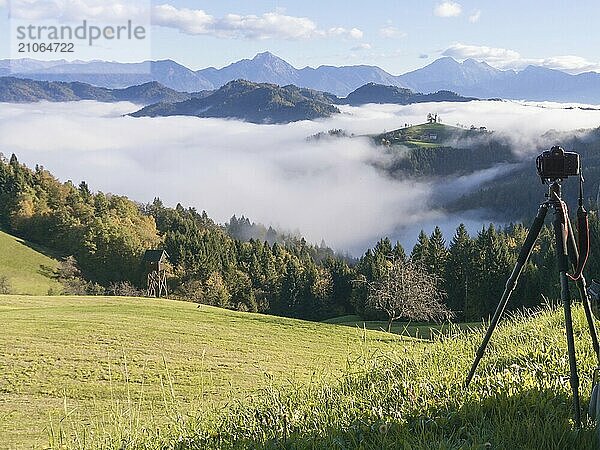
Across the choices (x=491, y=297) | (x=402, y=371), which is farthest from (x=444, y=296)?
(x=402, y=371)

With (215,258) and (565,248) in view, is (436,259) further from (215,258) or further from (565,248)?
(565,248)

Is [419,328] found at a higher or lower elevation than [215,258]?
higher

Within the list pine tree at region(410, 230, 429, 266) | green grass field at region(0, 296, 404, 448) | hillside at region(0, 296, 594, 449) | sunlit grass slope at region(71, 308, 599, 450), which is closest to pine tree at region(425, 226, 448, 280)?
pine tree at region(410, 230, 429, 266)

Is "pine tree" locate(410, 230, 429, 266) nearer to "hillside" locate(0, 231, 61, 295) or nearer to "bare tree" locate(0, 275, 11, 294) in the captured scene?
"hillside" locate(0, 231, 61, 295)

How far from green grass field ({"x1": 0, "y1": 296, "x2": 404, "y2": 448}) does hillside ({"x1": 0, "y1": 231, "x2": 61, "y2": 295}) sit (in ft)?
159

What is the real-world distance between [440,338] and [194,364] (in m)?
10.1

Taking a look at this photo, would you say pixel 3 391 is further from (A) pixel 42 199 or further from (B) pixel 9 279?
(A) pixel 42 199

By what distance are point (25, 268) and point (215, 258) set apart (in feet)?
79.7

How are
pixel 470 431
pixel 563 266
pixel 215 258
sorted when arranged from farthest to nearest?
pixel 215 258
pixel 563 266
pixel 470 431

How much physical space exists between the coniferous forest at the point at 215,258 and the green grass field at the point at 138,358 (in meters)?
38.9

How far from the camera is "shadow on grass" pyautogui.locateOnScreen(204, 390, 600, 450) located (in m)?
3.11

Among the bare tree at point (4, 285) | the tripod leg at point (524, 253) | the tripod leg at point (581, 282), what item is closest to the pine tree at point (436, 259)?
the bare tree at point (4, 285)

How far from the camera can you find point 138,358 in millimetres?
16219

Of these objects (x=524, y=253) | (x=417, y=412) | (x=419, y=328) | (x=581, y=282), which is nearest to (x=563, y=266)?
(x=581, y=282)
